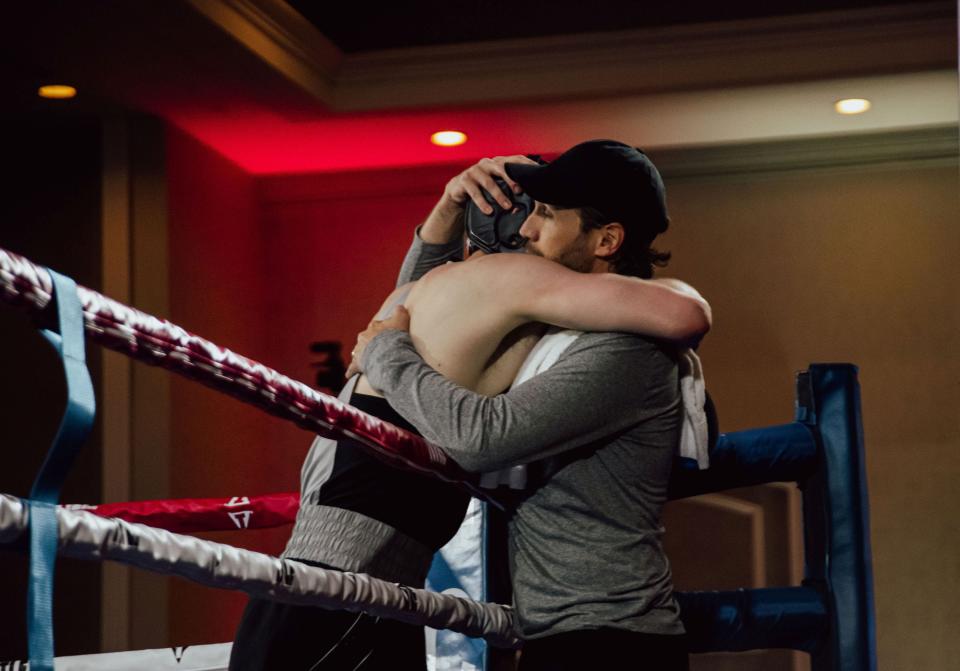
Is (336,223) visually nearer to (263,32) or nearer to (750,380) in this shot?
(263,32)

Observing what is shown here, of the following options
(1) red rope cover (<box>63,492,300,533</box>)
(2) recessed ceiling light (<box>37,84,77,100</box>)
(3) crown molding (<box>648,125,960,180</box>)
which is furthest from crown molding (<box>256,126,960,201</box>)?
(1) red rope cover (<box>63,492,300,533</box>)

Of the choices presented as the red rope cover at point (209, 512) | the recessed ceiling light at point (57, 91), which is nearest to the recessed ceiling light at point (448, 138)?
the recessed ceiling light at point (57, 91)

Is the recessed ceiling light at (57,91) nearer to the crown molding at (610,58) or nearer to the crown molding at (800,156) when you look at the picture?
the crown molding at (610,58)

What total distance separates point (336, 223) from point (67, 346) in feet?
15.4

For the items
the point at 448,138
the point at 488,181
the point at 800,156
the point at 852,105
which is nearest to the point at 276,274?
the point at 448,138

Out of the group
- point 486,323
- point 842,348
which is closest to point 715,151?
point 842,348

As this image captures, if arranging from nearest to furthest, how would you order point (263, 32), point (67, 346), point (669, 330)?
point (67, 346) → point (669, 330) → point (263, 32)

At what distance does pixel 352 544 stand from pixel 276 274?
4218mm

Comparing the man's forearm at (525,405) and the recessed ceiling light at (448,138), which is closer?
the man's forearm at (525,405)

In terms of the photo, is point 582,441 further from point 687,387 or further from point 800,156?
point 800,156

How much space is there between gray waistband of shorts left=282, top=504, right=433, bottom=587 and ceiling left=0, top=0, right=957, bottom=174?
2.67 metres

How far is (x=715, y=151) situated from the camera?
498cm

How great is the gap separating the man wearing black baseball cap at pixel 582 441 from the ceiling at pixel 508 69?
8.42 feet

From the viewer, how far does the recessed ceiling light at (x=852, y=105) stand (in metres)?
4.46
